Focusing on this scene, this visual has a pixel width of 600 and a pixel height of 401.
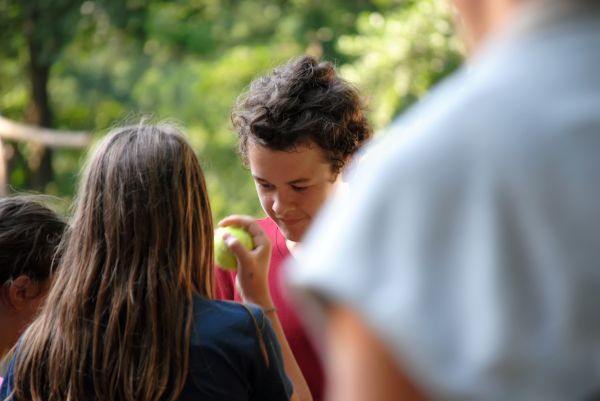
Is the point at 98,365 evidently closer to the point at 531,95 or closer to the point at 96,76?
the point at 531,95

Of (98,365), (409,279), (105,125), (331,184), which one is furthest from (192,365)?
(105,125)

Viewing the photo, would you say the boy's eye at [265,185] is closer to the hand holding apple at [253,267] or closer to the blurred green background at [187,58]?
the hand holding apple at [253,267]

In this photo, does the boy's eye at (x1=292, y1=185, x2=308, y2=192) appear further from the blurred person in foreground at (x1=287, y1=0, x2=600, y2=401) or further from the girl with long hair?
the blurred person in foreground at (x1=287, y1=0, x2=600, y2=401)

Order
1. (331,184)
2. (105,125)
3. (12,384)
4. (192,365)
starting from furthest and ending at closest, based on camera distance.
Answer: (105,125) → (331,184) → (12,384) → (192,365)

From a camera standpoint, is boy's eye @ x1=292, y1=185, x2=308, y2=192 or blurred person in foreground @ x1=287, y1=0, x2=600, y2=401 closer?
blurred person in foreground @ x1=287, y1=0, x2=600, y2=401

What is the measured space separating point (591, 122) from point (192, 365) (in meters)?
1.60

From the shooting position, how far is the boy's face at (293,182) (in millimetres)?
3018

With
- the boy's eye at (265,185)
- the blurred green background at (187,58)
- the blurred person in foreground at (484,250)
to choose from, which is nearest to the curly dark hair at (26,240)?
the boy's eye at (265,185)

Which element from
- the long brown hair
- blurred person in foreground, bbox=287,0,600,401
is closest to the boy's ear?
the long brown hair

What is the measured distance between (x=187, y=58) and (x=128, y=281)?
10984 millimetres

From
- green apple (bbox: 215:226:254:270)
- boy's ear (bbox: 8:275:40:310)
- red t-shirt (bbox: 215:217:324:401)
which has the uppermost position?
green apple (bbox: 215:226:254:270)

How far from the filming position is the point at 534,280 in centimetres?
84

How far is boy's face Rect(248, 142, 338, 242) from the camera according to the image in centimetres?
302

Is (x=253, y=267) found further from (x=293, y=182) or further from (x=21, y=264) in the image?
(x=21, y=264)
